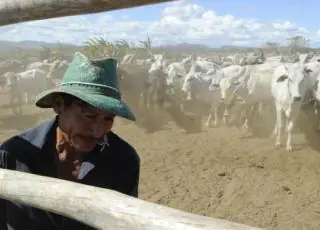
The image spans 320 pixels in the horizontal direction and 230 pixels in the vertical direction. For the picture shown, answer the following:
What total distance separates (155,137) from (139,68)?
4.83m

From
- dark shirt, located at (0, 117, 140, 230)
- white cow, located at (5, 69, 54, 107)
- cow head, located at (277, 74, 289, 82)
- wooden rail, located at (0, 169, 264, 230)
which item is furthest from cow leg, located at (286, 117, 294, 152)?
wooden rail, located at (0, 169, 264, 230)

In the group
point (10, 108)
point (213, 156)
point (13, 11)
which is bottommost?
point (10, 108)

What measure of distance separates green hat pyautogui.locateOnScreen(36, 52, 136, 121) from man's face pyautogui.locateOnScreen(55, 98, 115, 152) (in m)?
0.06

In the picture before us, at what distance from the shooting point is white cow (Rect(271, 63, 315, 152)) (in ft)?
35.0

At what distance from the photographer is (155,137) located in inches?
465

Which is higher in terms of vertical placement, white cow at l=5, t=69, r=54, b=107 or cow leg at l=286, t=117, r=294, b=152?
cow leg at l=286, t=117, r=294, b=152

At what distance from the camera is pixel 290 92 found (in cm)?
1079

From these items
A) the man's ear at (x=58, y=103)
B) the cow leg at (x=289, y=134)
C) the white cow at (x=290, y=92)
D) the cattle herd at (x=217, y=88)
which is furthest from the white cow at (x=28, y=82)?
the man's ear at (x=58, y=103)

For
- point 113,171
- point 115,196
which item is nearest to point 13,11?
point 113,171

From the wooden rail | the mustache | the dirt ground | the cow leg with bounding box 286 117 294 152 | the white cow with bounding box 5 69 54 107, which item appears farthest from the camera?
the white cow with bounding box 5 69 54 107

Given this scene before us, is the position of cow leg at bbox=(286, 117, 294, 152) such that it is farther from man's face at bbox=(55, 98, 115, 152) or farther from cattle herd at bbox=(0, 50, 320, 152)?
man's face at bbox=(55, 98, 115, 152)

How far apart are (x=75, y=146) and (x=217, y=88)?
12839mm

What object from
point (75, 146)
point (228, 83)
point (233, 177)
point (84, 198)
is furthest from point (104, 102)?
point (228, 83)

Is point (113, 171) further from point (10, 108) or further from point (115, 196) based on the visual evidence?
point (10, 108)
